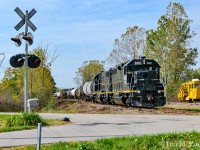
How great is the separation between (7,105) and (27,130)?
84.6 ft

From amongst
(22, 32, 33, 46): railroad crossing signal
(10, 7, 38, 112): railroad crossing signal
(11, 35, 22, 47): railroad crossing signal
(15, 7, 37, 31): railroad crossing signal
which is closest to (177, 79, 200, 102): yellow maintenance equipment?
(10, 7, 38, 112): railroad crossing signal

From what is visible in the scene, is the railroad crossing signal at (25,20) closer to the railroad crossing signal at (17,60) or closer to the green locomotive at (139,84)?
the railroad crossing signal at (17,60)

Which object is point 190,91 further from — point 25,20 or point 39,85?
point 25,20

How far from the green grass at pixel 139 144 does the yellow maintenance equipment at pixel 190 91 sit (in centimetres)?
3867

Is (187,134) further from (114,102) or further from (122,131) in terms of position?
(114,102)

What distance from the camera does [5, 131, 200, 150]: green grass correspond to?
9758 mm

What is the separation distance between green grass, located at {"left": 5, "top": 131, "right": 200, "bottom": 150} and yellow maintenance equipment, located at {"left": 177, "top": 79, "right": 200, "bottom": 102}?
38.7 m

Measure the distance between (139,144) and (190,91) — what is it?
41768mm

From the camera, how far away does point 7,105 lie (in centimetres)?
3919

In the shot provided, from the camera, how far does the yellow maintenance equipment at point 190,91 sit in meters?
48.2

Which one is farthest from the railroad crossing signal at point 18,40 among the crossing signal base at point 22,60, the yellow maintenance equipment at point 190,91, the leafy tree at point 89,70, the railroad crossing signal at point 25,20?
the leafy tree at point 89,70

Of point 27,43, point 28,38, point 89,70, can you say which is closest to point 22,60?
point 27,43

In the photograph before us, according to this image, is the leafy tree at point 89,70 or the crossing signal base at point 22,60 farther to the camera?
the leafy tree at point 89,70

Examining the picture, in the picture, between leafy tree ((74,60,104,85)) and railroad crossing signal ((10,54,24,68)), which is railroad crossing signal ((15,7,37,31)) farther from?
leafy tree ((74,60,104,85))
